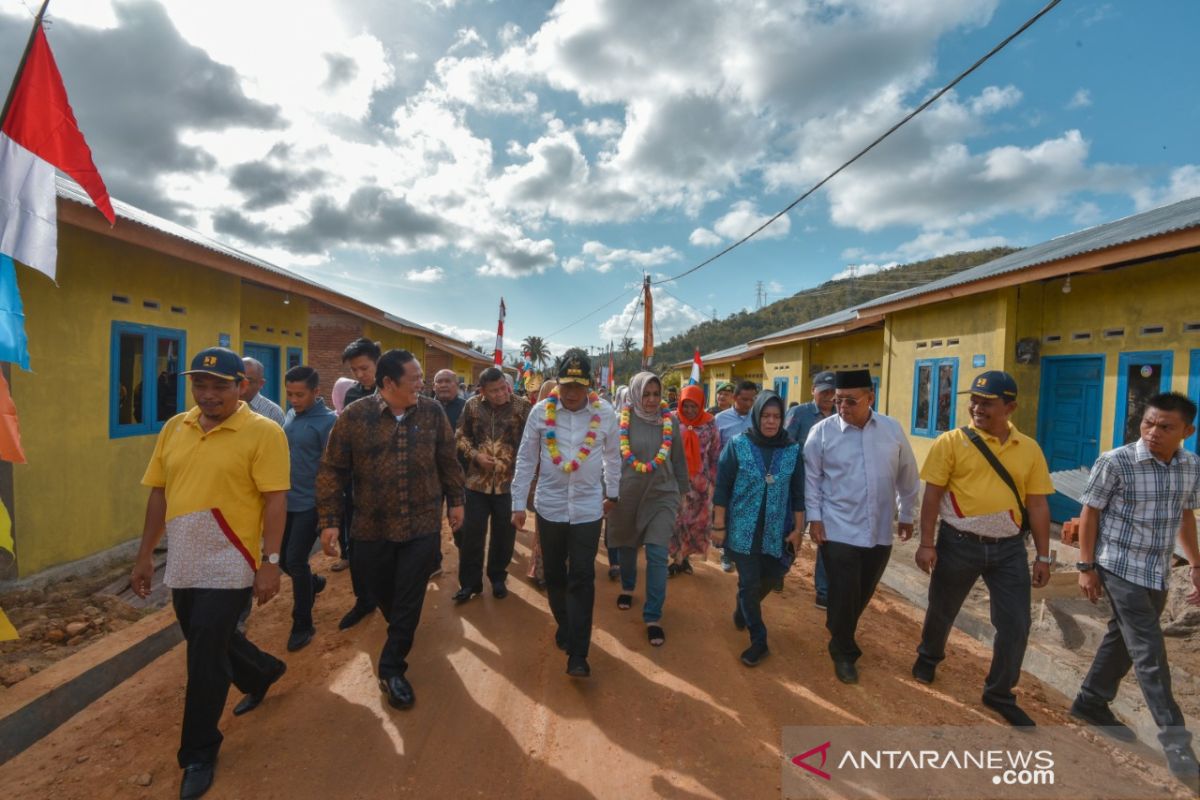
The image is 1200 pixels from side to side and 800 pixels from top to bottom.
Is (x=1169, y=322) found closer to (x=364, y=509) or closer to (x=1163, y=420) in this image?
(x=1163, y=420)

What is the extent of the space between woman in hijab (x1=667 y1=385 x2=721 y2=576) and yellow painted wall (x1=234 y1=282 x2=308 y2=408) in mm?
6710

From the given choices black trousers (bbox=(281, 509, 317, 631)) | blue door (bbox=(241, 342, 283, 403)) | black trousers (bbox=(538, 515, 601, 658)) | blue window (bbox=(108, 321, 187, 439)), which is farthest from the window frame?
blue door (bbox=(241, 342, 283, 403))

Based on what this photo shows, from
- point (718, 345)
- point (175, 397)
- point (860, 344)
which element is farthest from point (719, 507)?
point (718, 345)

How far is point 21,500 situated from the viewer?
4.54 metres

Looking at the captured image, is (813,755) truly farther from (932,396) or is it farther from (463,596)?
(932,396)

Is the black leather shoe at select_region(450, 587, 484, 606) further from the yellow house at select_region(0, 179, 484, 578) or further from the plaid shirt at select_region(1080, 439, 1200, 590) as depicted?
the plaid shirt at select_region(1080, 439, 1200, 590)

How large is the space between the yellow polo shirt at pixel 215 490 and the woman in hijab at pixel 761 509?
9.12 ft

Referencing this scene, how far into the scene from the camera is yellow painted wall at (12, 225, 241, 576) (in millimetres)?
4613

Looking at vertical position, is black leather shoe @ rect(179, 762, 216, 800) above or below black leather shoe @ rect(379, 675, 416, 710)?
below

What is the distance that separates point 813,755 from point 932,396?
8.57 metres

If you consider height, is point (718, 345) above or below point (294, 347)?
above

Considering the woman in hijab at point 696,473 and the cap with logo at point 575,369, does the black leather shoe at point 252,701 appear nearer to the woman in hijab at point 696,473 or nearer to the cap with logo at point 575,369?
the cap with logo at point 575,369

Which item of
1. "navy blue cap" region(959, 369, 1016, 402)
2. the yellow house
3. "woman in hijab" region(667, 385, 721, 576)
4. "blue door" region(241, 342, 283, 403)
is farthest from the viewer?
"blue door" region(241, 342, 283, 403)

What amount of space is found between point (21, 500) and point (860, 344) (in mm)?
14548
